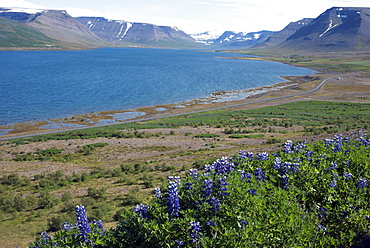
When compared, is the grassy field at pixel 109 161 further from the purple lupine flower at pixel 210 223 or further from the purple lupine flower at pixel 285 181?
the purple lupine flower at pixel 285 181

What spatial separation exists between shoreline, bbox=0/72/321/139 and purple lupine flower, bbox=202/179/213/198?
50821 millimetres

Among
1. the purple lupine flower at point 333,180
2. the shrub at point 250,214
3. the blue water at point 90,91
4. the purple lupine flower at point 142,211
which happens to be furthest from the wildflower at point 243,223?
the blue water at point 90,91

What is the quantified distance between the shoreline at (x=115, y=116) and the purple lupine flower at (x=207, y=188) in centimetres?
5082

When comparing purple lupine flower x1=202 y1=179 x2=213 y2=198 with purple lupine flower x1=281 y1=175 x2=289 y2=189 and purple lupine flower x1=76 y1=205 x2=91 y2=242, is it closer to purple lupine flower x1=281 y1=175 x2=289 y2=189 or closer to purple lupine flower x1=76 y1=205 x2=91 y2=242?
purple lupine flower x1=281 y1=175 x2=289 y2=189

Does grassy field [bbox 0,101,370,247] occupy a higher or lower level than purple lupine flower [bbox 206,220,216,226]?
lower

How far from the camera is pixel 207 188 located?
26.4 feet

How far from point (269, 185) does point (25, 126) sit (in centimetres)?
5809

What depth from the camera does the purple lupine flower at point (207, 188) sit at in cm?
789

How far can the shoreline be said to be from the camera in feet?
177

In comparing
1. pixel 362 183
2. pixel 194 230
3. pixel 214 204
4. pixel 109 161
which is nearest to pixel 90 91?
pixel 109 161

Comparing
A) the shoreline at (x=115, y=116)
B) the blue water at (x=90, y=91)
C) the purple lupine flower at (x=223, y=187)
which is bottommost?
the shoreline at (x=115, y=116)

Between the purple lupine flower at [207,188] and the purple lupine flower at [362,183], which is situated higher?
the purple lupine flower at [207,188]

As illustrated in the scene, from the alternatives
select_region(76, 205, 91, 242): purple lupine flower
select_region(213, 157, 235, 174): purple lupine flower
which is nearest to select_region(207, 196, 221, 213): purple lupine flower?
select_region(213, 157, 235, 174): purple lupine flower

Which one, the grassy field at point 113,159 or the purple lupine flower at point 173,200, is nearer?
the purple lupine flower at point 173,200
